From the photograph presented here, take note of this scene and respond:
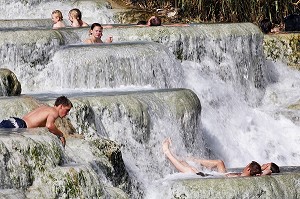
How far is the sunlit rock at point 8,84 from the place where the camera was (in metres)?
19.8

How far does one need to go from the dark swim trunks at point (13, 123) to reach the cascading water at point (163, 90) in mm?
733

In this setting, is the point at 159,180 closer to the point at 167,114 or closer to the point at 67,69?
the point at 167,114

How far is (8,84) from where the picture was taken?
1992cm

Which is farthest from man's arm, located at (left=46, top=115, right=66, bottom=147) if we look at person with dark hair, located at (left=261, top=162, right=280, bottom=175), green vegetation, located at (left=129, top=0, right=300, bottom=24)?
green vegetation, located at (left=129, top=0, right=300, bottom=24)

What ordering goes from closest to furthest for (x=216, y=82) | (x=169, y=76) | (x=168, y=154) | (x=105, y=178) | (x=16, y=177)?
(x=16, y=177) < (x=105, y=178) < (x=168, y=154) < (x=169, y=76) < (x=216, y=82)

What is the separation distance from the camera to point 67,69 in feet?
73.2

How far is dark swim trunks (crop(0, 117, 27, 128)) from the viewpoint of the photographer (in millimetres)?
16359

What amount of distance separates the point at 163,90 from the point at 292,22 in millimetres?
7984

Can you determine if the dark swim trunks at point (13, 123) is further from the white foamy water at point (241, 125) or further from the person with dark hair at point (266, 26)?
the person with dark hair at point (266, 26)

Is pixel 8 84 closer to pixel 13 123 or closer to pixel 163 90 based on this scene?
pixel 163 90

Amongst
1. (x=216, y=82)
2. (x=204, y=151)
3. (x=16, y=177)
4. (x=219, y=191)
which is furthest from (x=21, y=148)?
(x=216, y=82)

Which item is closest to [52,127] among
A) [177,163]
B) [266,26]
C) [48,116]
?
[48,116]

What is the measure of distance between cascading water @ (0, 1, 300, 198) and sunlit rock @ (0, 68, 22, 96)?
1.80 ft

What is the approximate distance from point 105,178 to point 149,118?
3.29m
